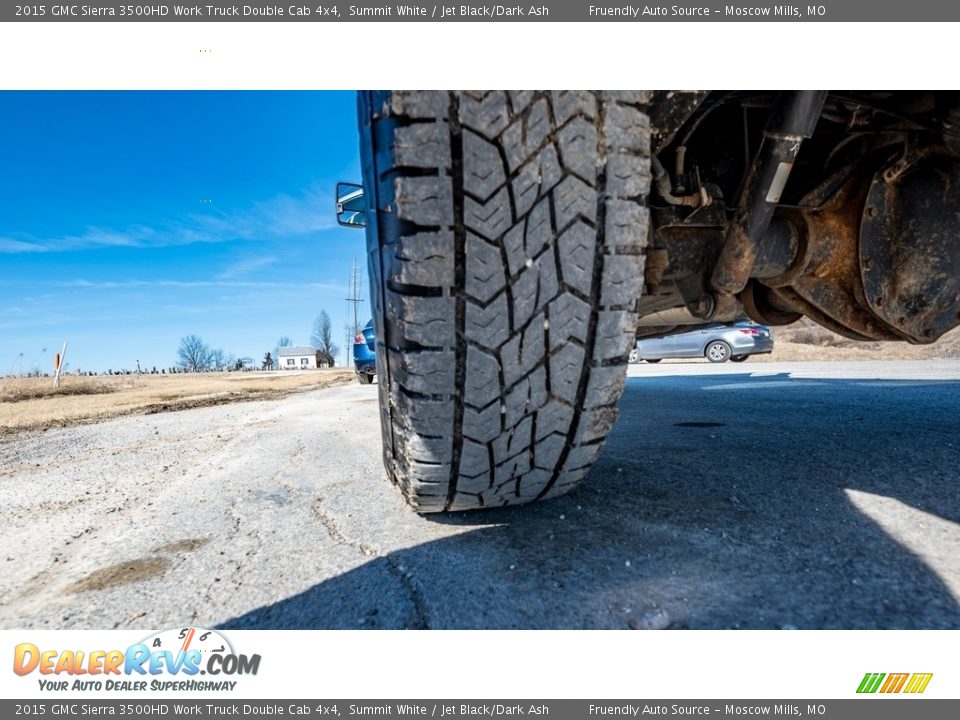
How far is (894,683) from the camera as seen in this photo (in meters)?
0.73

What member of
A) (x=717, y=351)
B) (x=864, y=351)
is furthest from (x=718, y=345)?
(x=864, y=351)

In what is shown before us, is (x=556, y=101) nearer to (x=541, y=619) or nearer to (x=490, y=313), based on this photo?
(x=490, y=313)

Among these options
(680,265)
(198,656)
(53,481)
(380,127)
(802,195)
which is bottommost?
(53,481)

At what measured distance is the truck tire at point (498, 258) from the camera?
85 centimetres

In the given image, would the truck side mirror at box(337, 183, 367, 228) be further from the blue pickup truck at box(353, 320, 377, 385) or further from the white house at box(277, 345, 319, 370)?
the white house at box(277, 345, 319, 370)

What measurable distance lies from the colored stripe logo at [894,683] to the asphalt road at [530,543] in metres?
0.08

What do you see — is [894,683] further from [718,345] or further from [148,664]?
[718,345]

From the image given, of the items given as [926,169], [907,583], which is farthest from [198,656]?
[926,169]

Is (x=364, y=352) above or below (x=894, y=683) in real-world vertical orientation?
below

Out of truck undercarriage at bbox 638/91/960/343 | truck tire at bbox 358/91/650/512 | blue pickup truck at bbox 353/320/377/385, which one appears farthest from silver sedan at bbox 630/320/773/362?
truck tire at bbox 358/91/650/512

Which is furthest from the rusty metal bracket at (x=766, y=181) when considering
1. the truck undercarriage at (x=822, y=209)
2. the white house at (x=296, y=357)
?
the white house at (x=296, y=357)

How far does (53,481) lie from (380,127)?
223cm

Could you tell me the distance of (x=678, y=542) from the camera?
1067mm

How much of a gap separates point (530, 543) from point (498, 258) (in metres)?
0.69
